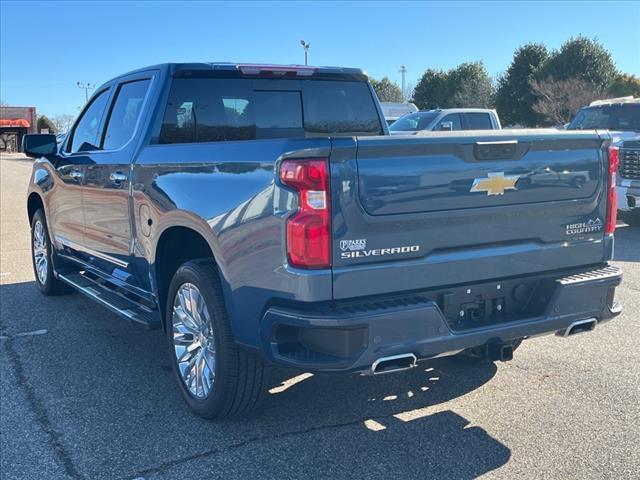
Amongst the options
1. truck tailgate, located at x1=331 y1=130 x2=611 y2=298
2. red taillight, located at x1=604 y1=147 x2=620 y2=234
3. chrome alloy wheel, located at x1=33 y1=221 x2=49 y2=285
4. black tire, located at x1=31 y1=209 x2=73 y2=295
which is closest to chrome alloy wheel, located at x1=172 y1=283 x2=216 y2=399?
truck tailgate, located at x1=331 y1=130 x2=611 y2=298

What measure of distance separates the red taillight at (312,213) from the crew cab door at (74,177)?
113 inches

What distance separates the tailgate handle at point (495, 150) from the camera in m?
3.40

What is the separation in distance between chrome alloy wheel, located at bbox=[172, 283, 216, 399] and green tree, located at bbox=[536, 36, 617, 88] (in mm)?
37806

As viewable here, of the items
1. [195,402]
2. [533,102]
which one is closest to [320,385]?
[195,402]

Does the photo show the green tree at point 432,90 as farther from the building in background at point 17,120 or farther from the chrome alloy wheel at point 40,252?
the chrome alloy wheel at point 40,252

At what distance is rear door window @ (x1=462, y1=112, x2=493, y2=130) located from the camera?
17.0 m

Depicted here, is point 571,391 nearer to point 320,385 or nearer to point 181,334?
point 320,385

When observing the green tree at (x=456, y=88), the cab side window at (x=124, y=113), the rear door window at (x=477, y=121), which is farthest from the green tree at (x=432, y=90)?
the cab side window at (x=124, y=113)

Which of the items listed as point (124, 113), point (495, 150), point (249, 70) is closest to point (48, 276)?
point (124, 113)

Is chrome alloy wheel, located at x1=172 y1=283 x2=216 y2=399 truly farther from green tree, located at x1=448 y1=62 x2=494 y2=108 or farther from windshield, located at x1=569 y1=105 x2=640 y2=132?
green tree, located at x1=448 y1=62 x2=494 y2=108

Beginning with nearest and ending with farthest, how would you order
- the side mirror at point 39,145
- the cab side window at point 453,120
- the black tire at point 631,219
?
1. the side mirror at point 39,145
2. the black tire at point 631,219
3. the cab side window at point 453,120

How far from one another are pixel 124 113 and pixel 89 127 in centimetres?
86

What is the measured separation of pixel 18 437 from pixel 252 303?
5.38 feet

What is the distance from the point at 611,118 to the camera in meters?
12.6
